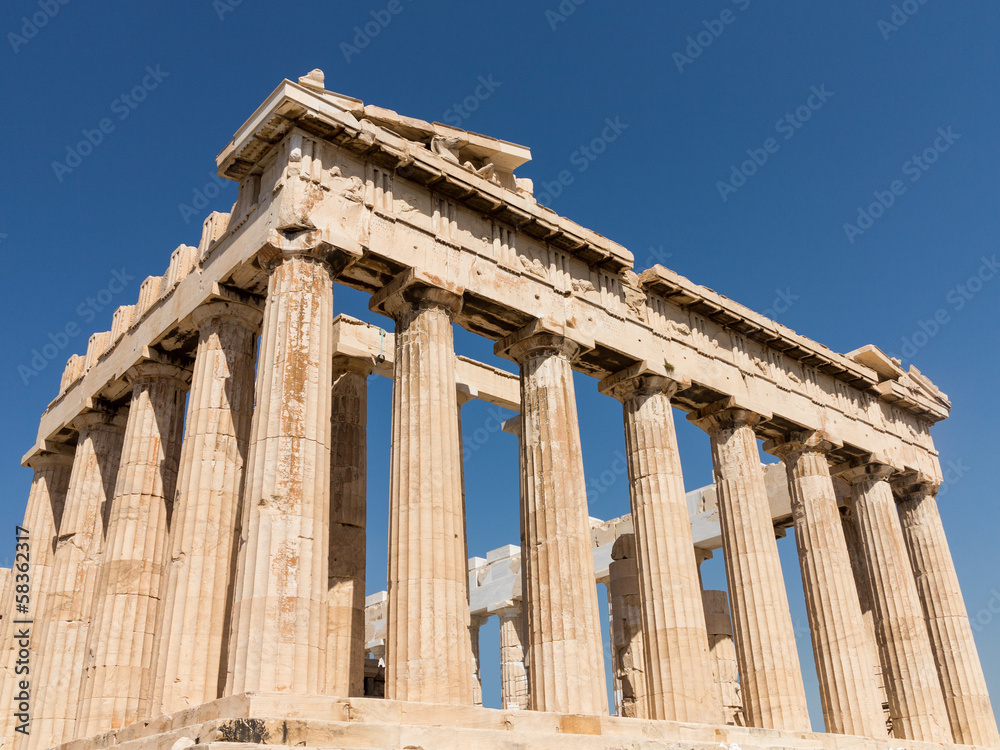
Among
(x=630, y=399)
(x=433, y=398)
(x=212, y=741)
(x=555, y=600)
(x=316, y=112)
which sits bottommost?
(x=212, y=741)

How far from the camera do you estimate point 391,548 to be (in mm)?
15461

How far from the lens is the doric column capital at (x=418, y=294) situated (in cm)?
1717

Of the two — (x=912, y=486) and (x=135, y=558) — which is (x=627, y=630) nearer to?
(x=912, y=486)

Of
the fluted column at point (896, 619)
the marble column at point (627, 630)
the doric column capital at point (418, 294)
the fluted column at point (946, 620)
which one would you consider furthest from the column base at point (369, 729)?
the fluted column at point (946, 620)

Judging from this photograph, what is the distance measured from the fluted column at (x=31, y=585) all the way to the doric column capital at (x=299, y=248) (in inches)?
447

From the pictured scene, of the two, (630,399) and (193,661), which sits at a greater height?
(630,399)

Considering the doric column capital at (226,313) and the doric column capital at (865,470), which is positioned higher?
the doric column capital at (226,313)

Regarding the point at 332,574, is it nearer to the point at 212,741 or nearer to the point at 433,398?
the point at 433,398

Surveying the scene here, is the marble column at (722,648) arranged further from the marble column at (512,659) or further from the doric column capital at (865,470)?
the marble column at (512,659)

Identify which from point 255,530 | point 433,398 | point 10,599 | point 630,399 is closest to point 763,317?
point 630,399

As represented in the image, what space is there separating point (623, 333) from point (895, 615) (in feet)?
39.9

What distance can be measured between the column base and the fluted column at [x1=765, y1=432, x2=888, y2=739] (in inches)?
323

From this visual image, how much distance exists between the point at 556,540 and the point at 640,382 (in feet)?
17.8

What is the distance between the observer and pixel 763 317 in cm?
2458
